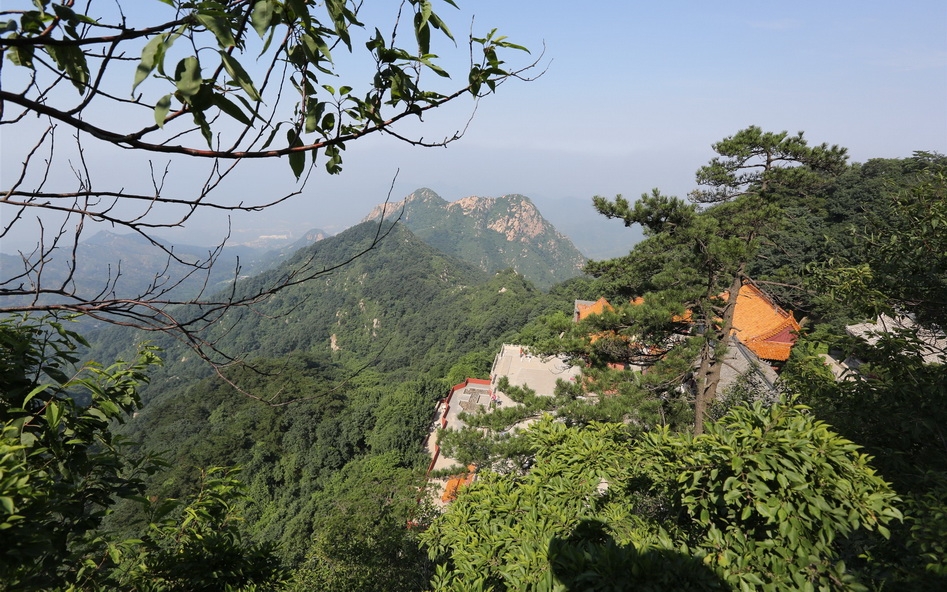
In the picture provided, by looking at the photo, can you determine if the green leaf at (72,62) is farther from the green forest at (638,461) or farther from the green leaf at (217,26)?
the green forest at (638,461)

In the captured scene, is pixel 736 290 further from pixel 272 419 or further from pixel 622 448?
pixel 272 419

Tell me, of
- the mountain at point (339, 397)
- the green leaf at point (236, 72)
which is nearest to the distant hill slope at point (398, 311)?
the mountain at point (339, 397)

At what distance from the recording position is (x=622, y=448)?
428cm

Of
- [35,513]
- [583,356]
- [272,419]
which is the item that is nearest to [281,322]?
[272,419]

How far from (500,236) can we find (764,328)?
97.6 m

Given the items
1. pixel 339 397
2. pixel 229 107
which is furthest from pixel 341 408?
pixel 229 107

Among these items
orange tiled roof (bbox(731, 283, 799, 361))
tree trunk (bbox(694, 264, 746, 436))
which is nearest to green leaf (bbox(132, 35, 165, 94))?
tree trunk (bbox(694, 264, 746, 436))

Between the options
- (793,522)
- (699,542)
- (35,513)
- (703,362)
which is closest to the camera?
(35,513)

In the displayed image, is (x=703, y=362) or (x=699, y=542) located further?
(x=703, y=362)

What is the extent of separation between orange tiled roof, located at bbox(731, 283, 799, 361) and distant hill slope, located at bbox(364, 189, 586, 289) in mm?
83631

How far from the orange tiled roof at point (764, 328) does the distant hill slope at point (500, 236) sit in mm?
83631

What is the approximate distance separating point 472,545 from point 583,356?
15.2 ft

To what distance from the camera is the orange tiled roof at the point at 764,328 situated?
1247cm

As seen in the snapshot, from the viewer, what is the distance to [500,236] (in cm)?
10944
